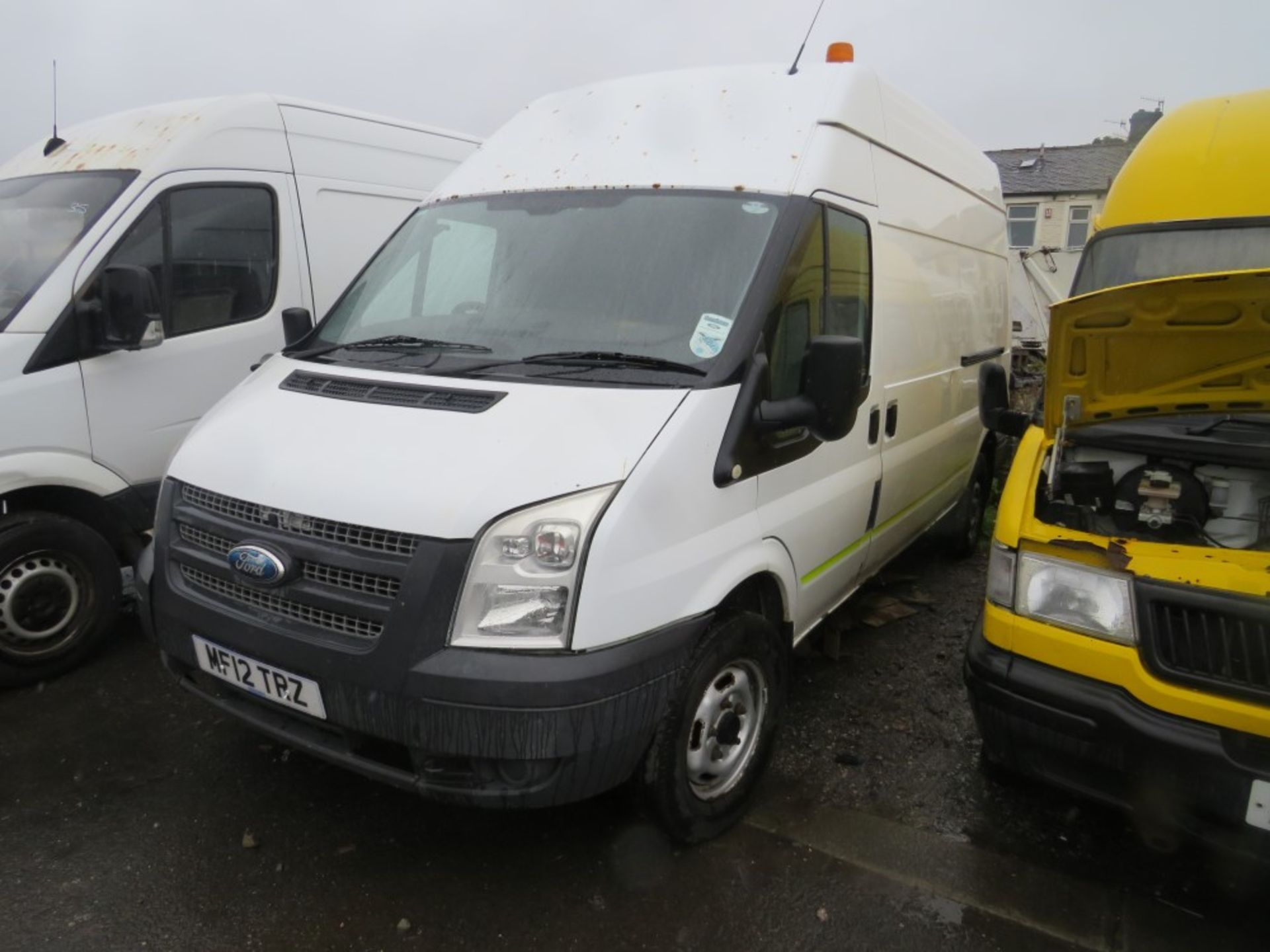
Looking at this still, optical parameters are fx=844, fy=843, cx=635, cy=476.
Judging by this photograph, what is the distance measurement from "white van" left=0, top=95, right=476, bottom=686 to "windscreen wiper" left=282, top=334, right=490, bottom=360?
18.7 inches

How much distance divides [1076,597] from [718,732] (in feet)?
3.95

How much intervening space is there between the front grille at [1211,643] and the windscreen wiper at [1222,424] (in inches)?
32.4

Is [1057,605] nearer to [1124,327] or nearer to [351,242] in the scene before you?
[1124,327]

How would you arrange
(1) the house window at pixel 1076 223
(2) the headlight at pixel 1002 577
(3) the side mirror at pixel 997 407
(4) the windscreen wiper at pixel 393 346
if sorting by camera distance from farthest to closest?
(1) the house window at pixel 1076 223 < (3) the side mirror at pixel 997 407 < (4) the windscreen wiper at pixel 393 346 < (2) the headlight at pixel 1002 577

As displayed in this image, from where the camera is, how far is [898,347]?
395cm

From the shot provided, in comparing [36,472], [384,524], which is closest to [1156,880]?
[384,524]

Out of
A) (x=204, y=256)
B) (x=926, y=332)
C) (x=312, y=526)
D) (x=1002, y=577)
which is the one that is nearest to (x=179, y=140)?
(x=204, y=256)

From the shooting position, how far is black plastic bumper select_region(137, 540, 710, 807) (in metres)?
2.25

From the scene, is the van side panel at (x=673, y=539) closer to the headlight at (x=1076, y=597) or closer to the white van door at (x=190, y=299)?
the headlight at (x=1076, y=597)

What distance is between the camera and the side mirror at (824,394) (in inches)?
109

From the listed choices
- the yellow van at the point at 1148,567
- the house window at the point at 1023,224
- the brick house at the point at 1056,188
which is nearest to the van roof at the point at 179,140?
the yellow van at the point at 1148,567

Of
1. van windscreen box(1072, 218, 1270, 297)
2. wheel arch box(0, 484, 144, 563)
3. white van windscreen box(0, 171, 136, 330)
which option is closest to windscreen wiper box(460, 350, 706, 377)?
van windscreen box(1072, 218, 1270, 297)

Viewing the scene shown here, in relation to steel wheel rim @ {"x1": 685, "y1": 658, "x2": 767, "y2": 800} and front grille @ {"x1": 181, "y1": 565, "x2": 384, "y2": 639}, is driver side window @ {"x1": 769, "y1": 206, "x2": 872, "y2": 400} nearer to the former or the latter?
steel wheel rim @ {"x1": 685, "y1": 658, "x2": 767, "y2": 800}

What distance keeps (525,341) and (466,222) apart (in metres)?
0.87
